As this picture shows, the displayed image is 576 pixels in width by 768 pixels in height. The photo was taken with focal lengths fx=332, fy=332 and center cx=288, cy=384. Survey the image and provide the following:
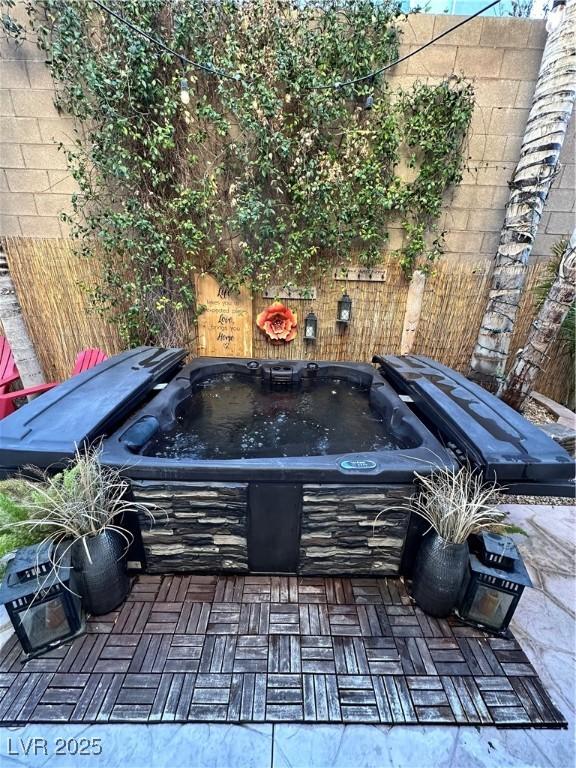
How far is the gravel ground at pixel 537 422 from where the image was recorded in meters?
2.44

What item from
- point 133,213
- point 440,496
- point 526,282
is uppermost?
point 133,213

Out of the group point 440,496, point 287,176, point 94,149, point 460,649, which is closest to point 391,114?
point 287,176

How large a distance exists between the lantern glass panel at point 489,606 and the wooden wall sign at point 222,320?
2.99 m

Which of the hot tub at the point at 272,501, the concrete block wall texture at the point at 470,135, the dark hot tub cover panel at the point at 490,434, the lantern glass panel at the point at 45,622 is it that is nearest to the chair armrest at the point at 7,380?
the concrete block wall texture at the point at 470,135

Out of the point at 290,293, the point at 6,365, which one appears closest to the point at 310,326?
the point at 290,293

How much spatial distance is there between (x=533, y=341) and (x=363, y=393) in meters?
1.54

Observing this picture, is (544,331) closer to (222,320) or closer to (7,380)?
(222,320)

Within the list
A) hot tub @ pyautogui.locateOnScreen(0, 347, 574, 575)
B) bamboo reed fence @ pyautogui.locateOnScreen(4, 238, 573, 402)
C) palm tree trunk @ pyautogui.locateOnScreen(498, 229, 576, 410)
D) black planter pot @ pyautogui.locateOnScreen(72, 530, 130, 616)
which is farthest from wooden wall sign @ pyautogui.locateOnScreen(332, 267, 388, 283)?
black planter pot @ pyautogui.locateOnScreen(72, 530, 130, 616)

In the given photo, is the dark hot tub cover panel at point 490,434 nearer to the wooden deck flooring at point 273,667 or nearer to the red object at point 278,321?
the wooden deck flooring at point 273,667

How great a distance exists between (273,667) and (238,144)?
3.85m

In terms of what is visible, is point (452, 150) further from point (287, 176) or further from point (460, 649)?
point (460, 649)

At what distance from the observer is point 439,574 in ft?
5.00

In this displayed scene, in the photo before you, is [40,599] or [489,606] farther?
[489,606]

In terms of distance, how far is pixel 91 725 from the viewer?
119 centimetres
